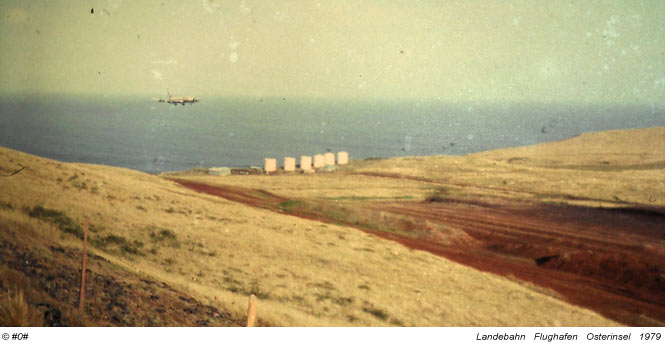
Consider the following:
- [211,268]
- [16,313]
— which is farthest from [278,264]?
[16,313]

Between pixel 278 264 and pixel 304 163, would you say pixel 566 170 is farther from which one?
pixel 278 264

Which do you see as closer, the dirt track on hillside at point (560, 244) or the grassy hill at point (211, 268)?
the grassy hill at point (211, 268)

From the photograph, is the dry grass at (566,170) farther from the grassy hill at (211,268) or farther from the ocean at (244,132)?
the grassy hill at (211,268)

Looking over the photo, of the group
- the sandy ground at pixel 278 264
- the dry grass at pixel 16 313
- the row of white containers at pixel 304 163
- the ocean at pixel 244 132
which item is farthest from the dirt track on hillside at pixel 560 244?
the ocean at pixel 244 132

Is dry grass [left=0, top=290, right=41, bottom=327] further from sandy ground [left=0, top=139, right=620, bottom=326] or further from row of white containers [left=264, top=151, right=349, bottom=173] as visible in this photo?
row of white containers [left=264, top=151, right=349, bottom=173]

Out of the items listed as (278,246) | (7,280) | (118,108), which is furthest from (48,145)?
(7,280)
